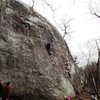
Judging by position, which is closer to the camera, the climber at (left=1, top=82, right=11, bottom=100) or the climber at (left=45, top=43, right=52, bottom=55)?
the climber at (left=1, top=82, right=11, bottom=100)

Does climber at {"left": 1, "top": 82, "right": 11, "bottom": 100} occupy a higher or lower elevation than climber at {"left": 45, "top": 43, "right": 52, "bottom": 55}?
lower

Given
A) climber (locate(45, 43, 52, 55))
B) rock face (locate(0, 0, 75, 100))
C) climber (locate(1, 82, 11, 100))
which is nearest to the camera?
climber (locate(1, 82, 11, 100))

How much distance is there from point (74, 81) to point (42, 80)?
529 cm

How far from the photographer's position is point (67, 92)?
18.1m

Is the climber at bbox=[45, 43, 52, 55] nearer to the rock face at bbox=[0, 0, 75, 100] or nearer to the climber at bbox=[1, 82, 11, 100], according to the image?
the rock face at bbox=[0, 0, 75, 100]

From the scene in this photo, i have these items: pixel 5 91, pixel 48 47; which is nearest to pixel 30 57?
pixel 48 47

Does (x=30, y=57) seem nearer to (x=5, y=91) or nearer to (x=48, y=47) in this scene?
(x=48, y=47)

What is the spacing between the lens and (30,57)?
16.5m

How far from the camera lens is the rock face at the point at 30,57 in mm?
15141

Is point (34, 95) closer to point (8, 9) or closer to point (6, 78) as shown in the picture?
point (6, 78)

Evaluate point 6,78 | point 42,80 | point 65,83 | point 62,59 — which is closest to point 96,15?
point 62,59

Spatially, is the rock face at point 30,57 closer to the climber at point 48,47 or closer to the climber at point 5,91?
the climber at point 48,47

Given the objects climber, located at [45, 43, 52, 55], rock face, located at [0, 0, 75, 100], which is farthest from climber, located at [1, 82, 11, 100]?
climber, located at [45, 43, 52, 55]

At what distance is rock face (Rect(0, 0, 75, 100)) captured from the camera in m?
15.1
